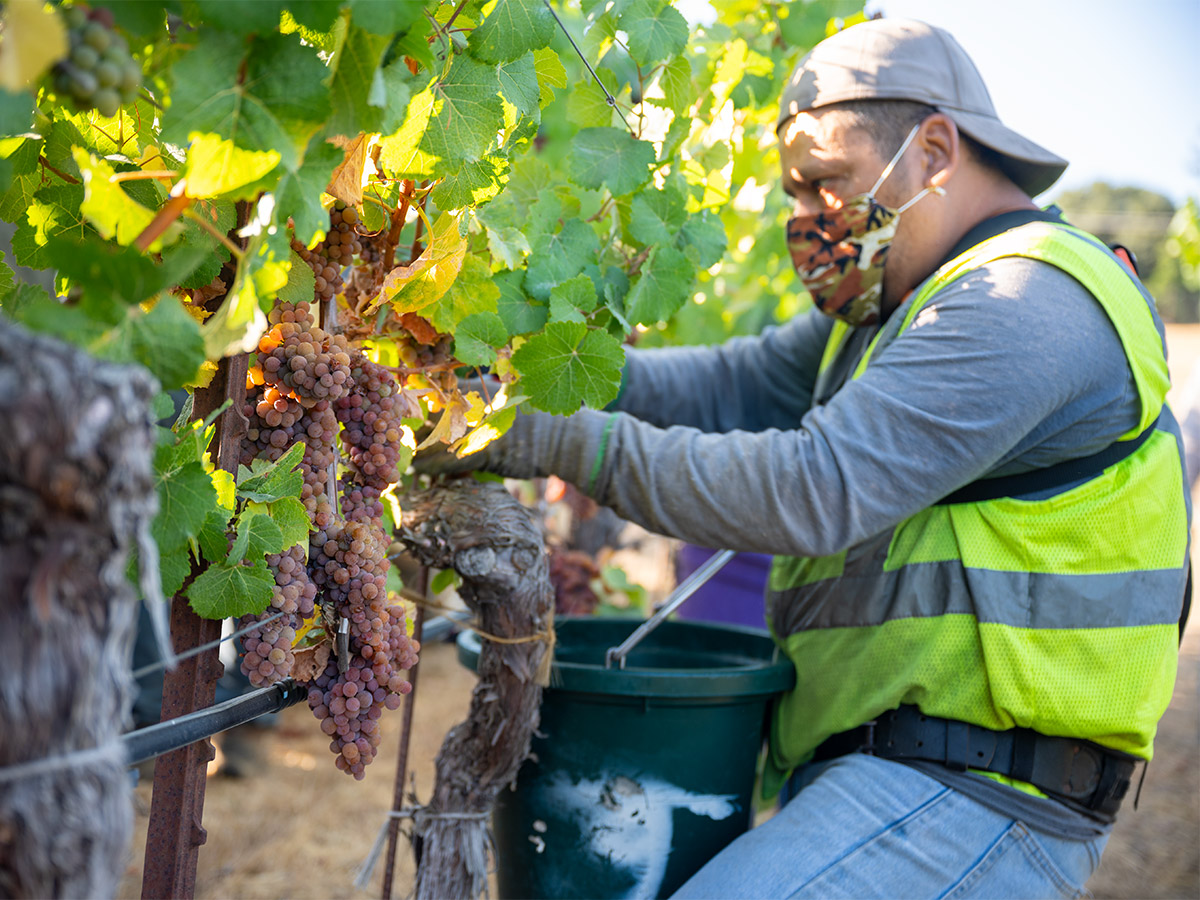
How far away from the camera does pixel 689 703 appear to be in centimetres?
148

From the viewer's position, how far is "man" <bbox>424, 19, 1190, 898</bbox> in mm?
1348

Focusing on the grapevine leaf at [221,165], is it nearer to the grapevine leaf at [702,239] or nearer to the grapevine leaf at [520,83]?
the grapevine leaf at [520,83]

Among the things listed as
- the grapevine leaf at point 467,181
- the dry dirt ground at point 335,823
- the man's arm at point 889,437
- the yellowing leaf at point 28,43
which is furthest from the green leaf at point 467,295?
the dry dirt ground at point 335,823

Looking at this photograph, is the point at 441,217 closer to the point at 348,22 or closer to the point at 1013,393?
the point at 348,22

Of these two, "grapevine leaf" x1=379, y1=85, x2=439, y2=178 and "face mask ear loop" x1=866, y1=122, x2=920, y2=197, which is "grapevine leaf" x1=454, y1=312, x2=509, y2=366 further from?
"face mask ear loop" x1=866, y1=122, x2=920, y2=197

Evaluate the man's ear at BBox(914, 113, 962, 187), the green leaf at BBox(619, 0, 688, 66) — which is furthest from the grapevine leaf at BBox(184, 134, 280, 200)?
the man's ear at BBox(914, 113, 962, 187)

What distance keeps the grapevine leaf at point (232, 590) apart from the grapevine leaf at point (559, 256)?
559mm

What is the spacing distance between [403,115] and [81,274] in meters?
0.32

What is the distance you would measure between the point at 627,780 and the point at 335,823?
5.77ft

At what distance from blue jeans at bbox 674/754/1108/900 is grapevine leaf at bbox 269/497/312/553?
88cm

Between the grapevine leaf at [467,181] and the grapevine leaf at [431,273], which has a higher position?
the grapevine leaf at [467,181]

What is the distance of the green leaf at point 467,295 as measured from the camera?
113cm

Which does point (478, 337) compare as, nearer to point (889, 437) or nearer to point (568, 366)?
point (568, 366)

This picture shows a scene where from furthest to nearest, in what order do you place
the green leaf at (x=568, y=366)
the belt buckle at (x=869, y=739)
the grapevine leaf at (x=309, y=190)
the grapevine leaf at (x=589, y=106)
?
the belt buckle at (x=869, y=739) < the grapevine leaf at (x=589, y=106) < the green leaf at (x=568, y=366) < the grapevine leaf at (x=309, y=190)
